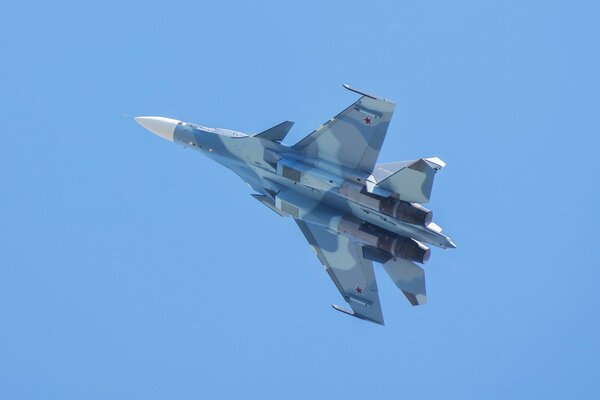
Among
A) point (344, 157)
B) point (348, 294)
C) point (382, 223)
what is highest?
point (344, 157)

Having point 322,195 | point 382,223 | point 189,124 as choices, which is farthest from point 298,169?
point 189,124

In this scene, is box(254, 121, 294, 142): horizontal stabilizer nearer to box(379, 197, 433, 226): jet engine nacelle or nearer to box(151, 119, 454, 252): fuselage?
box(151, 119, 454, 252): fuselage

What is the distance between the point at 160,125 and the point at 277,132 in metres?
5.99

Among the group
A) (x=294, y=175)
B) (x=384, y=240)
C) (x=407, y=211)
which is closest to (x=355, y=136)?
(x=294, y=175)

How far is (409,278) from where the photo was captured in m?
34.9

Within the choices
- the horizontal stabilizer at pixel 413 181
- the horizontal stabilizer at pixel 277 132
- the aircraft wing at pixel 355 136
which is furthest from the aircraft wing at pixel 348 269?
the horizontal stabilizer at pixel 413 181

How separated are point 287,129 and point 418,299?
8.54 metres

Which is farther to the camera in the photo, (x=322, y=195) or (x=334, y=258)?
A: (x=334, y=258)

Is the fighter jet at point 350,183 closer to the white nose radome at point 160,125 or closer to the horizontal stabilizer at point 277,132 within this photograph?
the horizontal stabilizer at point 277,132

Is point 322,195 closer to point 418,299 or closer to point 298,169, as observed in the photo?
point 298,169

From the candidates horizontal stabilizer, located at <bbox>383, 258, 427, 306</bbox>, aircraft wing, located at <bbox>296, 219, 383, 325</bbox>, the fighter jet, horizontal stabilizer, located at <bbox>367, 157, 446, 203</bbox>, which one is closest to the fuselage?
the fighter jet

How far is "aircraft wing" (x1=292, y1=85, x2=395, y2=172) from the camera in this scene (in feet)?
108

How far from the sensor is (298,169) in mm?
33531

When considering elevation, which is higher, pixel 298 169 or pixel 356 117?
pixel 356 117
